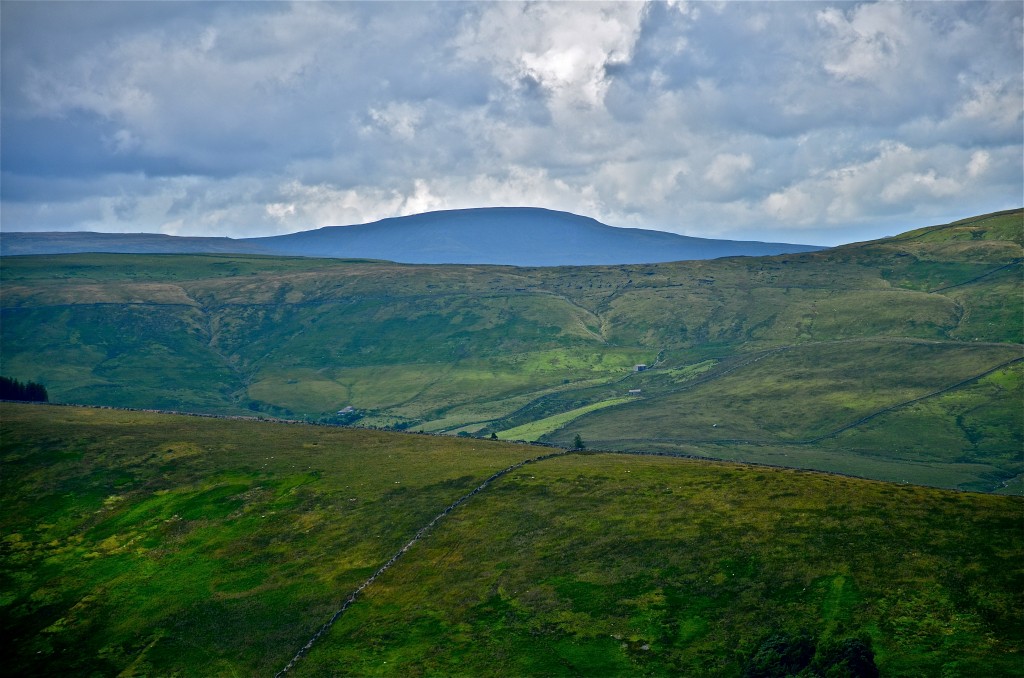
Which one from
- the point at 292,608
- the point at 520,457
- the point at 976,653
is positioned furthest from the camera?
the point at 520,457

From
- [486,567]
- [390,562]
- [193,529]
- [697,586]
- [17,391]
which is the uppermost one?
[17,391]

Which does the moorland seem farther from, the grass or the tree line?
the tree line

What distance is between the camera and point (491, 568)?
79250mm

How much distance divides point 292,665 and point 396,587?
12707mm

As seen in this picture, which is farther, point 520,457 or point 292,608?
point 520,457

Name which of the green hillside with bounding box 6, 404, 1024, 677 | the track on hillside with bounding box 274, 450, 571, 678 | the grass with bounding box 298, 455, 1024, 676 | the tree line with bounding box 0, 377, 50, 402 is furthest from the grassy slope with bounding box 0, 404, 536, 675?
the tree line with bounding box 0, 377, 50, 402

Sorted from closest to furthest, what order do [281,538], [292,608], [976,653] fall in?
[976,653] < [292,608] < [281,538]

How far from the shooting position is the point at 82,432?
11969 centimetres

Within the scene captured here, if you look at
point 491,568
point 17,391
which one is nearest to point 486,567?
point 491,568

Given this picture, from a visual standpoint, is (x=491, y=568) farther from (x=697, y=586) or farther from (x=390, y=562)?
(x=697, y=586)

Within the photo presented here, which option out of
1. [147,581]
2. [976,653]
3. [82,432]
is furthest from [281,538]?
[976,653]

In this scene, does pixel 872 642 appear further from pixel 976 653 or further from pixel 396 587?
pixel 396 587

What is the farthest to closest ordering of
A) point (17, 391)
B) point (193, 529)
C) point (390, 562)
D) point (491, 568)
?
1. point (17, 391)
2. point (193, 529)
3. point (390, 562)
4. point (491, 568)

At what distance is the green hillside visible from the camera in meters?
64.0
